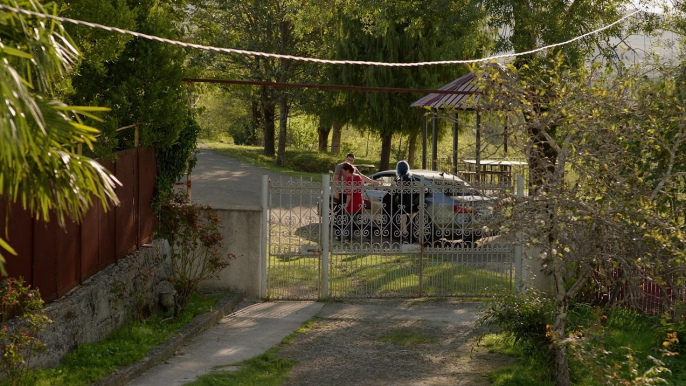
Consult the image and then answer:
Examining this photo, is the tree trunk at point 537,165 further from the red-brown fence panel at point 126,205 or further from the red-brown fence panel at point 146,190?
the red-brown fence panel at point 146,190

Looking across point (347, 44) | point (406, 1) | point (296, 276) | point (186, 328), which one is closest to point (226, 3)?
point (347, 44)

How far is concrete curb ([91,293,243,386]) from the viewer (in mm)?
8891

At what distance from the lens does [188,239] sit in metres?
12.5

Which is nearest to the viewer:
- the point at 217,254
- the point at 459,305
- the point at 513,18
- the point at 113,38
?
the point at 113,38

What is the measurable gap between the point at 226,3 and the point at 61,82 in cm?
2695

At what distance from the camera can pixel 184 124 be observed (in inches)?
494

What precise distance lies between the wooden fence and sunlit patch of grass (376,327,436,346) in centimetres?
352

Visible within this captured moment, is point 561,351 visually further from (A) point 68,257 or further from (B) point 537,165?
(A) point 68,257

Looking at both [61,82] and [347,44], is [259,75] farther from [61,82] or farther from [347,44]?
[61,82]

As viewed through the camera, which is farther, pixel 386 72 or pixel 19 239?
pixel 386 72

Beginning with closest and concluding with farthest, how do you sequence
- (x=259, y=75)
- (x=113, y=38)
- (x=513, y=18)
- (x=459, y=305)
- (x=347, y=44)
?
(x=113, y=38), (x=459, y=305), (x=513, y=18), (x=347, y=44), (x=259, y=75)

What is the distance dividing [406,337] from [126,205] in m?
3.97

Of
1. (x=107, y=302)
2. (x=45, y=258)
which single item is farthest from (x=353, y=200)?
(x=45, y=258)

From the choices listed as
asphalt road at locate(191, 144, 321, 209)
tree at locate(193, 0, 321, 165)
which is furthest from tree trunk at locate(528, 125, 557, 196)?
tree at locate(193, 0, 321, 165)
